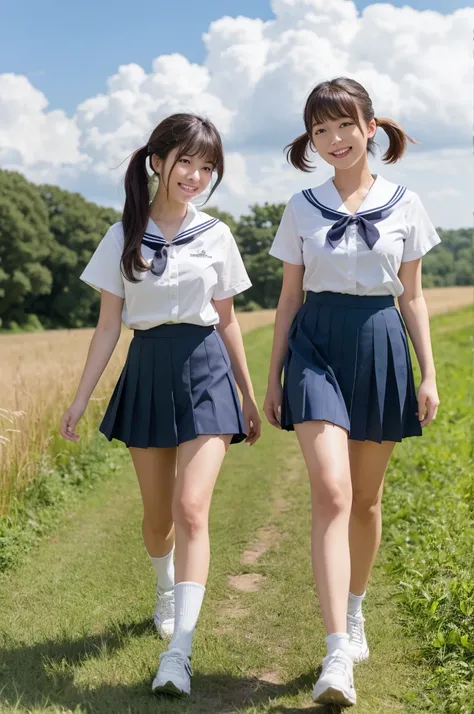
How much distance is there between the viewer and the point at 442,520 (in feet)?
17.2

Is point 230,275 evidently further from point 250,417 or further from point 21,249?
point 21,249

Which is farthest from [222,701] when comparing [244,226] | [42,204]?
[42,204]

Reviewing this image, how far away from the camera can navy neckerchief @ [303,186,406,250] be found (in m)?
3.29

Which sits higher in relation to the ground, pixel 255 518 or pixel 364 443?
pixel 364 443

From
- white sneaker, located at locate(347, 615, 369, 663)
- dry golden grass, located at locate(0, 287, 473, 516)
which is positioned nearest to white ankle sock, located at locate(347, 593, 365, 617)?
white sneaker, located at locate(347, 615, 369, 663)

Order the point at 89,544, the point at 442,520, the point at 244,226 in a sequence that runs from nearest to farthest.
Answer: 1. the point at 442,520
2. the point at 89,544
3. the point at 244,226

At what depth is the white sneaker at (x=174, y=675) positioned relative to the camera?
119 inches

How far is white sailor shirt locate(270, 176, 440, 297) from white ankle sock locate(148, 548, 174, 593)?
4.83 feet

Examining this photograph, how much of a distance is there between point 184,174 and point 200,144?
0.46 feet

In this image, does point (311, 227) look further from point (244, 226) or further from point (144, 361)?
point (244, 226)

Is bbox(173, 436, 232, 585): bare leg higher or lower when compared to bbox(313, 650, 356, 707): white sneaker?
higher

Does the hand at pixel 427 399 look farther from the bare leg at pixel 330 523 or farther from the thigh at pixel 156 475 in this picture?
the thigh at pixel 156 475

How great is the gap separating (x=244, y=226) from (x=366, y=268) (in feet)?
77.8

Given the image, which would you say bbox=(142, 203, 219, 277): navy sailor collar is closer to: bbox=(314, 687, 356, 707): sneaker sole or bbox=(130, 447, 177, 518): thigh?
bbox=(130, 447, 177, 518): thigh
